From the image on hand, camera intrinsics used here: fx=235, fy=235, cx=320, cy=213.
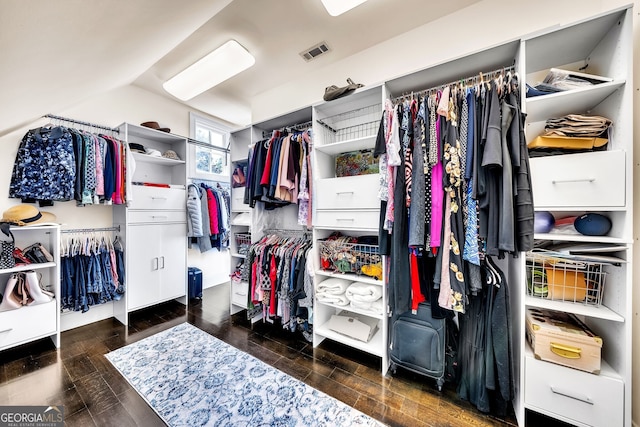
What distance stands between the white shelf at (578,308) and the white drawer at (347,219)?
0.98 m

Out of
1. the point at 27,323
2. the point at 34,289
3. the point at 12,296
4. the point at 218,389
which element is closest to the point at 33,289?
the point at 34,289

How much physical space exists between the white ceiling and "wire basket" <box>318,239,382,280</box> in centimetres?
A: 176

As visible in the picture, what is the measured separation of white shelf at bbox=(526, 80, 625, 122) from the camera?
1181 millimetres

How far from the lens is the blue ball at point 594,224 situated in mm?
1212

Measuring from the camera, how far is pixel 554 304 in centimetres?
126

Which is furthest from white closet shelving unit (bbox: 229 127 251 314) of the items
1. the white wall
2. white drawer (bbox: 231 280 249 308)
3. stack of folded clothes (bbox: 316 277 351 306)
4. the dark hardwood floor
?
the white wall

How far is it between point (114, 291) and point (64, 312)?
1.53 feet

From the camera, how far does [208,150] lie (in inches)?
149

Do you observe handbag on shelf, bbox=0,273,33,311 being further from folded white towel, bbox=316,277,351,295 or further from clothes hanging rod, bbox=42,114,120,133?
folded white towel, bbox=316,277,351,295

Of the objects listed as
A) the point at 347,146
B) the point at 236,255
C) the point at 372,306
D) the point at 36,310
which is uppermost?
the point at 347,146

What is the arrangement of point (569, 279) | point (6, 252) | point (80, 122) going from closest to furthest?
point (569, 279), point (6, 252), point (80, 122)

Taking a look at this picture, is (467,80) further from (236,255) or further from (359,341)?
(236,255)

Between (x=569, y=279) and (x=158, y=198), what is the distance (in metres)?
3.66

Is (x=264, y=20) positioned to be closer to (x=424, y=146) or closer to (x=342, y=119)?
(x=342, y=119)
